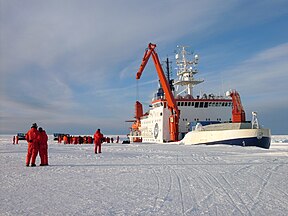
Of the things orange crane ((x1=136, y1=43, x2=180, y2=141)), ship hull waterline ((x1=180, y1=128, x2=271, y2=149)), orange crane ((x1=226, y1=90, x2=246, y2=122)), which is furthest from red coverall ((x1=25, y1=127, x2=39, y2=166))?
orange crane ((x1=136, y1=43, x2=180, y2=141))

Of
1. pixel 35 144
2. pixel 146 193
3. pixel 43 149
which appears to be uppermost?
pixel 35 144

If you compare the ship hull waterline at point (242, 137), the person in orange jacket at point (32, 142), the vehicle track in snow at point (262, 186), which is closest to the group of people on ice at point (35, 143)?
the person in orange jacket at point (32, 142)

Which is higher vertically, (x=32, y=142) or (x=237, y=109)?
(x=237, y=109)

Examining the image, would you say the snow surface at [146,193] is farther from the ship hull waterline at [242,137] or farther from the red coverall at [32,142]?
the ship hull waterline at [242,137]

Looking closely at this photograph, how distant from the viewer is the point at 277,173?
23.9 ft

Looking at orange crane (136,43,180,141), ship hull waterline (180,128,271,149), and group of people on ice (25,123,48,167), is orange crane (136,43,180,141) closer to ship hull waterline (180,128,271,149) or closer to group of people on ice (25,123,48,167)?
ship hull waterline (180,128,271,149)

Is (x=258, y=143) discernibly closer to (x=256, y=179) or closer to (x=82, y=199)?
(x=256, y=179)

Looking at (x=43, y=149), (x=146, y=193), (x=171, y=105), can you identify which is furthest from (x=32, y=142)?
(x=171, y=105)

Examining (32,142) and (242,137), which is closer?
(32,142)

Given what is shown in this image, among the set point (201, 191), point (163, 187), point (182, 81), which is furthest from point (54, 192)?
point (182, 81)

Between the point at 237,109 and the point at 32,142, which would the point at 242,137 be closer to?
the point at 237,109

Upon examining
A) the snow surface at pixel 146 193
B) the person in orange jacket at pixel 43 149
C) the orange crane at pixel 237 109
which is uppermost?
the orange crane at pixel 237 109

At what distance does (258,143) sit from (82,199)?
18.3 m

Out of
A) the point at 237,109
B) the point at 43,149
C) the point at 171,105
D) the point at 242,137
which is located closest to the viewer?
the point at 43,149
